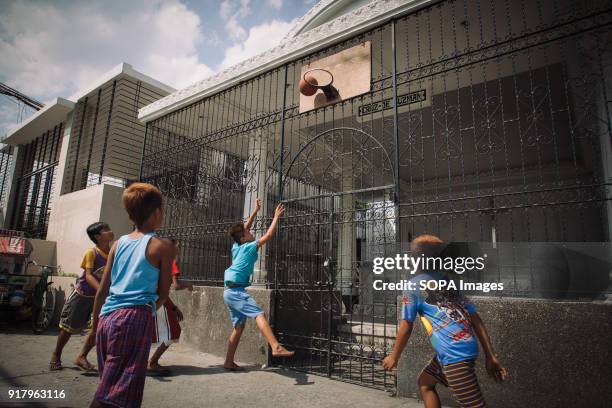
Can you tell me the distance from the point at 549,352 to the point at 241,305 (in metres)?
3.22

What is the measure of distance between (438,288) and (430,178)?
1147cm

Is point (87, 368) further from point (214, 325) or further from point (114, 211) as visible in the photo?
point (114, 211)

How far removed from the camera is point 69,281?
7.90 meters

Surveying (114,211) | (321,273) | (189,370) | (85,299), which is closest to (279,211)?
(321,273)

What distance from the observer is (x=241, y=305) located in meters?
4.66

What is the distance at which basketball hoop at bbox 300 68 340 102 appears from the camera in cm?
561

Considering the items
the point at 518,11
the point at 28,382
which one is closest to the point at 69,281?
the point at 28,382

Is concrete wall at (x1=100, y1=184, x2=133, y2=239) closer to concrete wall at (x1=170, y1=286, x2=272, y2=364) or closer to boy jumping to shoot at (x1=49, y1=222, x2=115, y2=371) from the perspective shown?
concrete wall at (x1=170, y1=286, x2=272, y2=364)

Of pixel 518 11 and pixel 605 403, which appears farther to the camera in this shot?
pixel 518 11

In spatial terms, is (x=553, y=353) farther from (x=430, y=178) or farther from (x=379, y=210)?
(x=430, y=178)

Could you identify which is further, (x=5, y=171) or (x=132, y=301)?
(x=5, y=171)

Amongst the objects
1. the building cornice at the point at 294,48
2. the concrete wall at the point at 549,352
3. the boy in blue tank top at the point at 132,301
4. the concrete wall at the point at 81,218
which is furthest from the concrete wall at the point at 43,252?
the concrete wall at the point at 549,352

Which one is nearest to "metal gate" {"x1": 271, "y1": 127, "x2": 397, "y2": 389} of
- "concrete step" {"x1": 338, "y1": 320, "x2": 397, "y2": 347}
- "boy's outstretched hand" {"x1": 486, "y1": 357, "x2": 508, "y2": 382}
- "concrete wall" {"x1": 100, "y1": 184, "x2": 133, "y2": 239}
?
"concrete step" {"x1": 338, "y1": 320, "x2": 397, "y2": 347}

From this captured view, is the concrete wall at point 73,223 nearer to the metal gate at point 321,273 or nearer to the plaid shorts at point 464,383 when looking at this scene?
the metal gate at point 321,273
